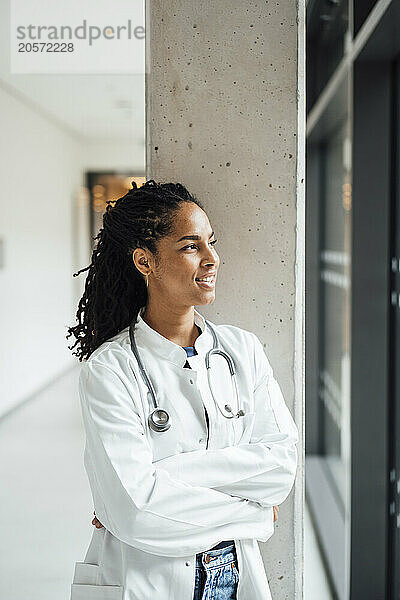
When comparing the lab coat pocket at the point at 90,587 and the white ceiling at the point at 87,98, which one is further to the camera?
the white ceiling at the point at 87,98

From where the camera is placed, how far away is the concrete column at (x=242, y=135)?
1833 millimetres

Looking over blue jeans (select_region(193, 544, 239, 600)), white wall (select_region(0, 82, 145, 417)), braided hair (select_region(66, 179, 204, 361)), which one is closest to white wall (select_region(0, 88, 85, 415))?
white wall (select_region(0, 82, 145, 417))

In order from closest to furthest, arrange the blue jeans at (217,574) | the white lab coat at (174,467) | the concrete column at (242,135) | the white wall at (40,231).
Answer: the white lab coat at (174,467) < the blue jeans at (217,574) < the concrete column at (242,135) < the white wall at (40,231)

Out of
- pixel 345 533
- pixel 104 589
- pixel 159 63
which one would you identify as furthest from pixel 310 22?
pixel 104 589

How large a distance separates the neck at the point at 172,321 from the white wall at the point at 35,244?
353 millimetres

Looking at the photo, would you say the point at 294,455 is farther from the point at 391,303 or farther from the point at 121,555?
the point at 391,303

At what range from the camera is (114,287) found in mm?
1682

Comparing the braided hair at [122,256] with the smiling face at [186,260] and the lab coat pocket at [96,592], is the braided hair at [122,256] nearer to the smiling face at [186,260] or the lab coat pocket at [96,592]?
the smiling face at [186,260]

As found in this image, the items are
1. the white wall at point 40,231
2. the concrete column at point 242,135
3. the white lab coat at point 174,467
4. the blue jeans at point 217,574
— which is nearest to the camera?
the white lab coat at point 174,467

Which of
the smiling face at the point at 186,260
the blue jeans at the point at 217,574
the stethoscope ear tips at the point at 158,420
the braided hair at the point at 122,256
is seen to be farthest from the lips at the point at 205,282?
the blue jeans at the point at 217,574

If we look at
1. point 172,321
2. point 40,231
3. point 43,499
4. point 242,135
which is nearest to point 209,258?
point 172,321

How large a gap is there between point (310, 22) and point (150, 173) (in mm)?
2426

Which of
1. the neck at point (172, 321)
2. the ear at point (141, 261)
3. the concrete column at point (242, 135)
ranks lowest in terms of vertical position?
the neck at point (172, 321)

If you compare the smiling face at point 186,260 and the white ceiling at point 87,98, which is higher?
the white ceiling at point 87,98
